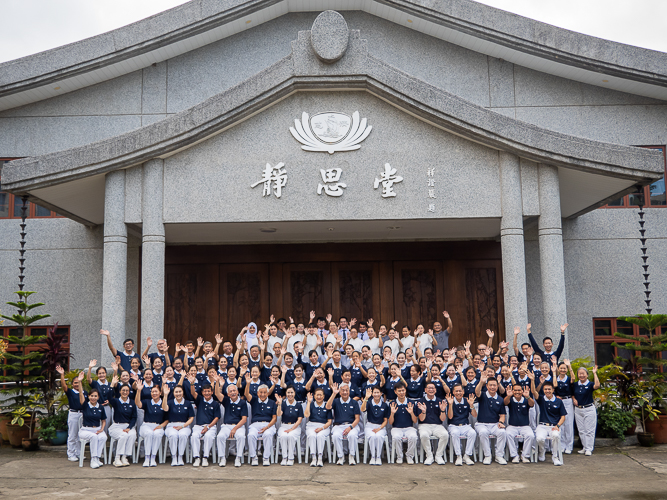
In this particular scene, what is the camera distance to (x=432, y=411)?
10539 millimetres

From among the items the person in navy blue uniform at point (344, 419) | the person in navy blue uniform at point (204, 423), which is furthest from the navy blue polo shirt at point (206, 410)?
the person in navy blue uniform at point (344, 419)

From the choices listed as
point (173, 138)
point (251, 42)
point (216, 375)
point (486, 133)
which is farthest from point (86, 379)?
point (251, 42)

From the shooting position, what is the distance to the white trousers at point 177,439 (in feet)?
33.1

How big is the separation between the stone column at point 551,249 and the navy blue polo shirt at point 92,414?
763 cm

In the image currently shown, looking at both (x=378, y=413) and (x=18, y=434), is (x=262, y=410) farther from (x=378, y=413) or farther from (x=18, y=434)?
(x=18, y=434)

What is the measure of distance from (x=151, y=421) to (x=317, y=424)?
2.62 metres

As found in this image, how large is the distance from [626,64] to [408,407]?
374 inches

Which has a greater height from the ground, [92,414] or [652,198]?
[652,198]

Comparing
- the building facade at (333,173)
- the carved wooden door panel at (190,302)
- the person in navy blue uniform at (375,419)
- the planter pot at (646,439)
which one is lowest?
the planter pot at (646,439)

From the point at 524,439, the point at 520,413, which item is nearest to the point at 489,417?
the point at 520,413

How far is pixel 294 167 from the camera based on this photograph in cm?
1187

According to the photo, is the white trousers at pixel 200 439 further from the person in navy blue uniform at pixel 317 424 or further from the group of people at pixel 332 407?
the person in navy blue uniform at pixel 317 424

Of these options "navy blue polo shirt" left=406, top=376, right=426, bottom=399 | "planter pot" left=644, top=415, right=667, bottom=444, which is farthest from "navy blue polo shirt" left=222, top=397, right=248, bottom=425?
"planter pot" left=644, top=415, right=667, bottom=444

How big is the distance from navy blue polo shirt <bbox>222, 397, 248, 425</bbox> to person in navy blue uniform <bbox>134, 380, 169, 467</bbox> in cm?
93
